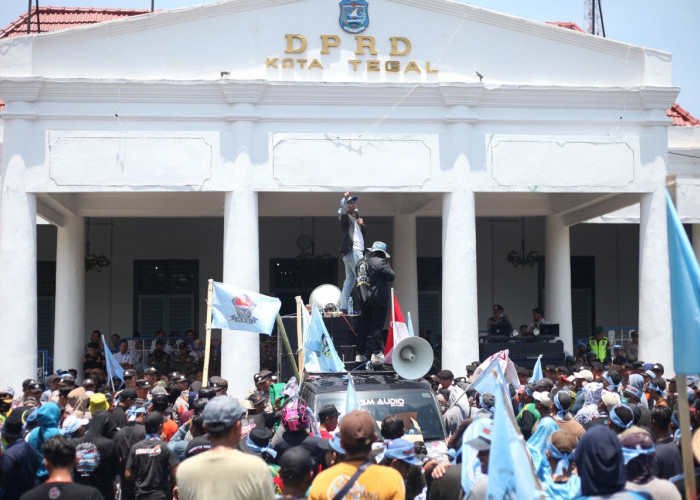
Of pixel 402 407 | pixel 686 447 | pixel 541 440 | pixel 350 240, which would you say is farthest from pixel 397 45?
pixel 686 447

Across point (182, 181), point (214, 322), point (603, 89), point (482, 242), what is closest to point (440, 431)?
point (214, 322)

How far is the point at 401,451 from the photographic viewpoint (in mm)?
6395

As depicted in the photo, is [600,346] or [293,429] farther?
[600,346]

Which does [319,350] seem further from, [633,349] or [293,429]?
[633,349]

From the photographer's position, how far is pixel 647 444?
5.18m

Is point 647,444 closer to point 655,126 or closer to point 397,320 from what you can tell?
point 397,320

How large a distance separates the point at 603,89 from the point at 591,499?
14471mm

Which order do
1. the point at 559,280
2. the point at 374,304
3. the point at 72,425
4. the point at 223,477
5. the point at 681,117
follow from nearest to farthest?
the point at 223,477
the point at 72,425
the point at 374,304
the point at 559,280
the point at 681,117

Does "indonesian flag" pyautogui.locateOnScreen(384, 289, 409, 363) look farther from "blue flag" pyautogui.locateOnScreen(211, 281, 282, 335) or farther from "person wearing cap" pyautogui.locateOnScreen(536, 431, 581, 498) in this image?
"person wearing cap" pyautogui.locateOnScreen(536, 431, 581, 498)

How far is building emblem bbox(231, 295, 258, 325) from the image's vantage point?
41.4 feet

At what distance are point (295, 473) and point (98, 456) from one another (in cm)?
333

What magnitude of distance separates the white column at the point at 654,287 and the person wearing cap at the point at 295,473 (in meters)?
13.6

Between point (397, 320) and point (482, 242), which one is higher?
point (482, 242)

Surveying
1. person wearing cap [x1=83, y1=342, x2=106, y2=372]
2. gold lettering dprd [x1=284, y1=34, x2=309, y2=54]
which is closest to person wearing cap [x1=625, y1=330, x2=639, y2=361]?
gold lettering dprd [x1=284, y1=34, x2=309, y2=54]
